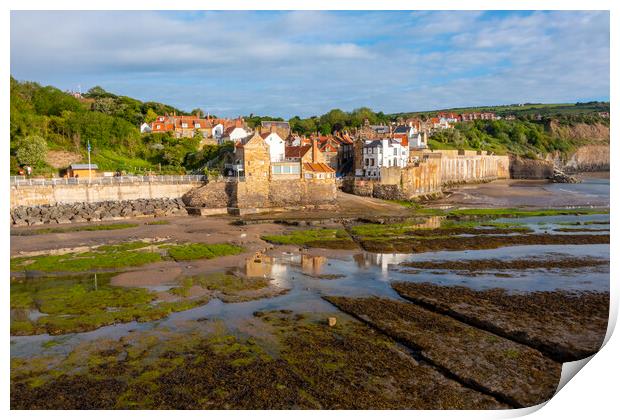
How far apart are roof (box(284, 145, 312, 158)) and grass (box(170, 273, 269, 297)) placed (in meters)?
26.2

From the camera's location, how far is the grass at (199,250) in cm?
2273

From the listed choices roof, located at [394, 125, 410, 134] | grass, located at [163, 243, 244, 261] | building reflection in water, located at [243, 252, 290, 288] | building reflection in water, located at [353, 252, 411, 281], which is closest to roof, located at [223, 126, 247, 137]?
roof, located at [394, 125, 410, 134]

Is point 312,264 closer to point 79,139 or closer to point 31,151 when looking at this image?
point 31,151

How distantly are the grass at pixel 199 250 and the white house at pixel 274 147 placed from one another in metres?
21.8

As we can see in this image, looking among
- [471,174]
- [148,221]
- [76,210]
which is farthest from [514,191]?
[76,210]

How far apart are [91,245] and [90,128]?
30005mm

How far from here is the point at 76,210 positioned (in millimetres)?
33625

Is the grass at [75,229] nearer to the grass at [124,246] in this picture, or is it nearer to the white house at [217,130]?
the grass at [124,246]

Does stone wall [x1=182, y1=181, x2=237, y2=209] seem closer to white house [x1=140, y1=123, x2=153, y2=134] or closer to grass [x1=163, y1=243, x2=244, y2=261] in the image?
grass [x1=163, y1=243, x2=244, y2=261]

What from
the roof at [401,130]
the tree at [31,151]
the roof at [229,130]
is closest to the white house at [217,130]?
the roof at [229,130]

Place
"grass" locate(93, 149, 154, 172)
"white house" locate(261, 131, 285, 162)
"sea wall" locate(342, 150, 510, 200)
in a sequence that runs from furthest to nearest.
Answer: "sea wall" locate(342, 150, 510, 200)
"white house" locate(261, 131, 285, 162)
"grass" locate(93, 149, 154, 172)

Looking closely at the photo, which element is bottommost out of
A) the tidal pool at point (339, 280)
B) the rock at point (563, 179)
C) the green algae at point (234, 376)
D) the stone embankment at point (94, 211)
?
the green algae at point (234, 376)

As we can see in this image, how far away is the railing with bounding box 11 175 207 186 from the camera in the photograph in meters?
34.5

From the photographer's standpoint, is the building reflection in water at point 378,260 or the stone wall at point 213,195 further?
the stone wall at point 213,195
